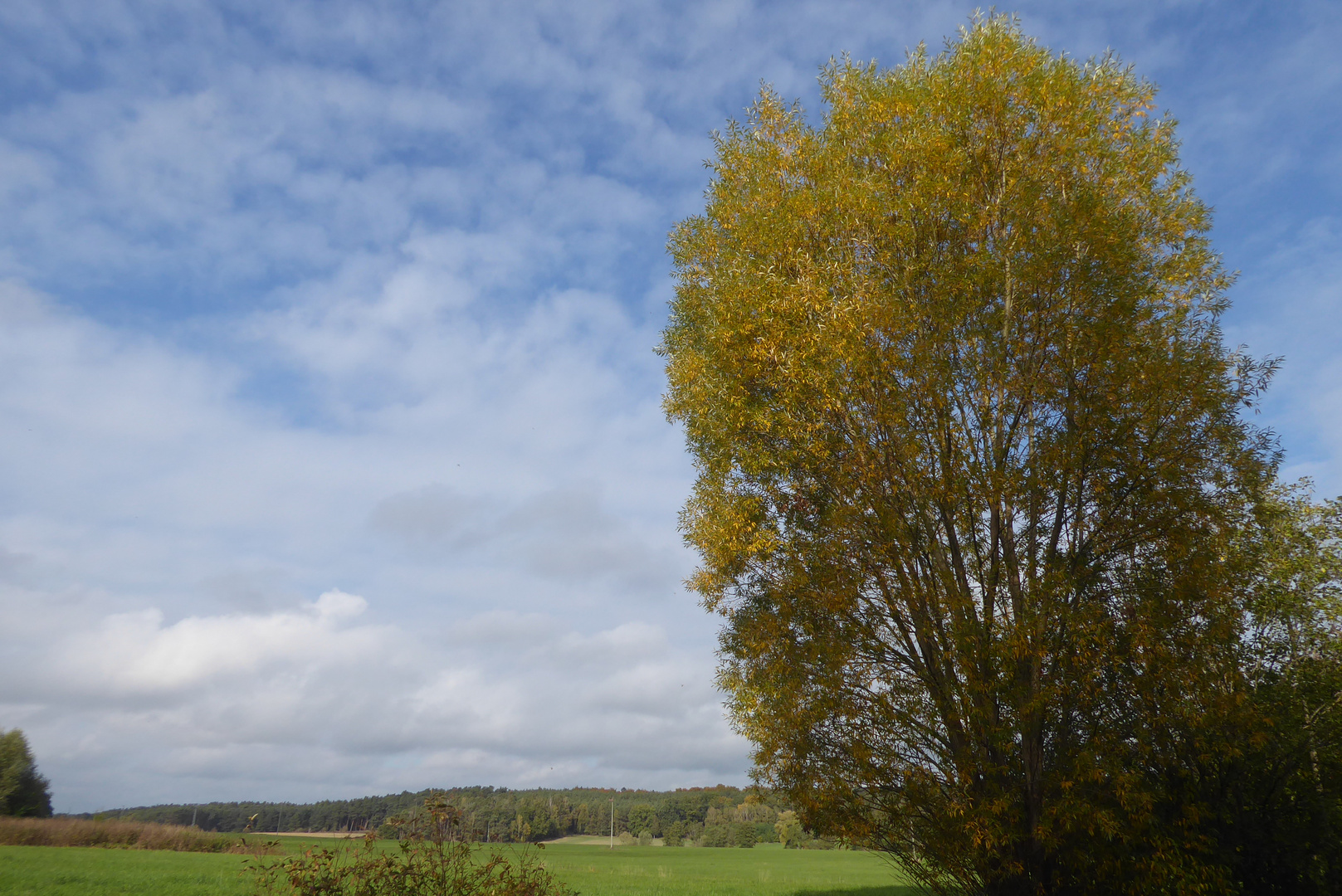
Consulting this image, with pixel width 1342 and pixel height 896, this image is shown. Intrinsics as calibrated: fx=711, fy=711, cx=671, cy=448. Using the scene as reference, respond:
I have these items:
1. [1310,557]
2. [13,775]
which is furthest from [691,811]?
[1310,557]

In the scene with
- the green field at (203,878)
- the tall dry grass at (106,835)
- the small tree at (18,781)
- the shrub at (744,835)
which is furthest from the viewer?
the shrub at (744,835)

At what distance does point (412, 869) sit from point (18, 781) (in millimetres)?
67926

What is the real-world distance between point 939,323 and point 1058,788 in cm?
689

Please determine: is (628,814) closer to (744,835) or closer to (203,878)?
(744,835)

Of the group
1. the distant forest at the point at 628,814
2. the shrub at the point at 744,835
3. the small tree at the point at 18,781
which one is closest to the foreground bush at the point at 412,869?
the small tree at the point at 18,781

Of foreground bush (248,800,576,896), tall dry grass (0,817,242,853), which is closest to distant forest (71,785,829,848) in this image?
tall dry grass (0,817,242,853)

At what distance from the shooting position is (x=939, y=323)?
11.4 meters

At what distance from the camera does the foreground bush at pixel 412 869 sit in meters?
9.63

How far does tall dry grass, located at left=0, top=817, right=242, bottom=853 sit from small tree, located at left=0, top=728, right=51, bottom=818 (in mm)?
18865

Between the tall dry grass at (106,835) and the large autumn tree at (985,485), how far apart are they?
40541mm

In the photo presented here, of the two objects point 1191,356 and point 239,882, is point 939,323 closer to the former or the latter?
point 1191,356

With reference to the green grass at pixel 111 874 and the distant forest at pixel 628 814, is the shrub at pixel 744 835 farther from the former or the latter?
the green grass at pixel 111 874

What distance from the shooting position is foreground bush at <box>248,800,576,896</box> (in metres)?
9.63

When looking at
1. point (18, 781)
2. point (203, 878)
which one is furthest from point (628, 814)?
point (203, 878)
